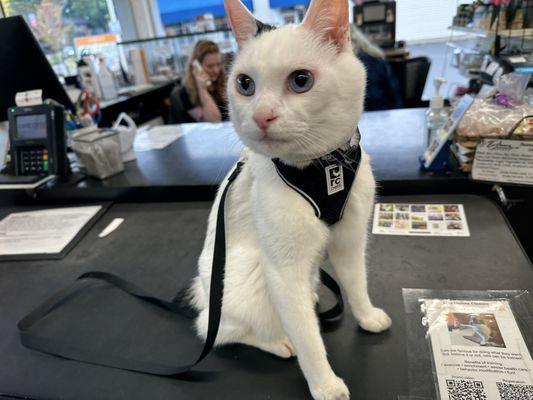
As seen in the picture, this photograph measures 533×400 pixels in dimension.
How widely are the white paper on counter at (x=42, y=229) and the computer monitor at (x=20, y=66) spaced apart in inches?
19.7

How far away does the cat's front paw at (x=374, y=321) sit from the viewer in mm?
745

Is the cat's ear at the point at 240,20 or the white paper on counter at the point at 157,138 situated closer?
the cat's ear at the point at 240,20

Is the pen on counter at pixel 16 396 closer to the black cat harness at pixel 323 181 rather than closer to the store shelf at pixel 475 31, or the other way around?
the black cat harness at pixel 323 181

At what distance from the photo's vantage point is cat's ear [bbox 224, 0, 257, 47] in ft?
1.96

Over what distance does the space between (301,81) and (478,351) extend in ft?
1.86

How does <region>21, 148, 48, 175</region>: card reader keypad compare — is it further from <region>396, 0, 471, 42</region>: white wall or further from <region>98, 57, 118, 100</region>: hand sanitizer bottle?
<region>396, 0, 471, 42</region>: white wall

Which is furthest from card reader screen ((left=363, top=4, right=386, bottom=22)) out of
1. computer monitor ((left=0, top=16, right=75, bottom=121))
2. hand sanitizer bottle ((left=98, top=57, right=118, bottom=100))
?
computer monitor ((left=0, top=16, right=75, bottom=121))

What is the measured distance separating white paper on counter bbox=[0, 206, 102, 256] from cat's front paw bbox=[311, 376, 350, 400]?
94 centimetres

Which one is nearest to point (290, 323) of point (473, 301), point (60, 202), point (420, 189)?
point (473, 301)

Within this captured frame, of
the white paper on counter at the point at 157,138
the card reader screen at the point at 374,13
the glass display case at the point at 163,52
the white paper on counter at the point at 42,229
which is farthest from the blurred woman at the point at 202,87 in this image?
the card reader screen at the point at 374,13

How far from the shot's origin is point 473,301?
77 cm

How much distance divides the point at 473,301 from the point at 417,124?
3.64 feet

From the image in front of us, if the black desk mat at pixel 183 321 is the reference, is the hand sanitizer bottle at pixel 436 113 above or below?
above

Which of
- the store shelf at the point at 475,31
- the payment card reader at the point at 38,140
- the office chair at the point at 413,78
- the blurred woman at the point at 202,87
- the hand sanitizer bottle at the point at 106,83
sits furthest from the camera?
the hand sanitizer bottle at the point at 106,83
